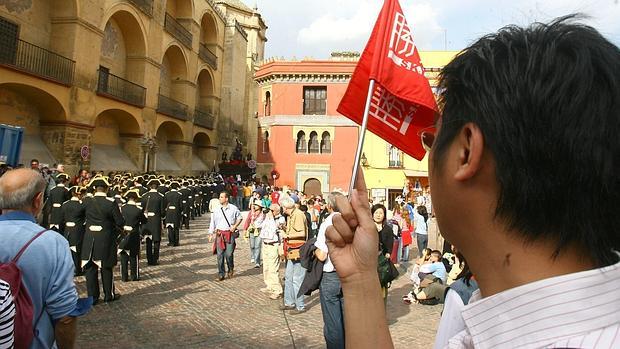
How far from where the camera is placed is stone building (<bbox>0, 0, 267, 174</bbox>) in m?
15.6

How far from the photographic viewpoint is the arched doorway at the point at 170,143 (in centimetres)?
2709

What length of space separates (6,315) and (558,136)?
218 centimetres

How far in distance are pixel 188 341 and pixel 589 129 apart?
552cm

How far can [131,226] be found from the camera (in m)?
8.13

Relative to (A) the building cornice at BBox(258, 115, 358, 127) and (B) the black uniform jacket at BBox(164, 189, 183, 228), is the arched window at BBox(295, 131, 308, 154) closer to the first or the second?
Result: (A) the building cornice at BBox(258, 115, 358, 127)

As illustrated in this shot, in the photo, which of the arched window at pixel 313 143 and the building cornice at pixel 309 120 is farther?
the arched window at pixel 313 143

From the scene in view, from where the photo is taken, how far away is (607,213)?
0.73 meters

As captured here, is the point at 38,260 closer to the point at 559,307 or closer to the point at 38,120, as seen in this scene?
the point at 559,307

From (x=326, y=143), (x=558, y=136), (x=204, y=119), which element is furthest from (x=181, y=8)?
(x=558, y=136)

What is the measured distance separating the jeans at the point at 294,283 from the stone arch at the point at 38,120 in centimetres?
1362

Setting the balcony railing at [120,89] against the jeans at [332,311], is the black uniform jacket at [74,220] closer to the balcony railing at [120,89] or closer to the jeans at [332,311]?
the jeans at [332,311]

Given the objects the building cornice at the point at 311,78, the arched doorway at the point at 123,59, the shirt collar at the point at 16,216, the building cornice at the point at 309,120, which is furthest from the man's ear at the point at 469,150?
the building cornice at the point at 311,78

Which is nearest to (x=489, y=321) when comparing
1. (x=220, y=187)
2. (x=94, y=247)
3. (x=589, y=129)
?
(x=589, y=129)

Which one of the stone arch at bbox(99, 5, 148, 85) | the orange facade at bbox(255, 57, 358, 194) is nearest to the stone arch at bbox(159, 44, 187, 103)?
the stone arch at bbox(99, 5, 148, 85)
